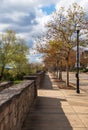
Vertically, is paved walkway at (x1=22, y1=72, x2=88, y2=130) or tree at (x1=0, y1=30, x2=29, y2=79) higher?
tree at (x1=0, y1=30, x2=29, y2=79)

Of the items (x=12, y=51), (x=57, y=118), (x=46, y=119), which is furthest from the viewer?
(x=12, y=51)

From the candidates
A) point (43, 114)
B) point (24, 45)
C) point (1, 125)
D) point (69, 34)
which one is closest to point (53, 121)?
point (43, 114)

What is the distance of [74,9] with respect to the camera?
31203 millimetres

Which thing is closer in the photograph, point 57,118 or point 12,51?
point 57,118

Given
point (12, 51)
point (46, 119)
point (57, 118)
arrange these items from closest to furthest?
point (46, 119) → point (57, 118) → point (12, 51)

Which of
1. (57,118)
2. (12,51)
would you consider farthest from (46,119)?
(12,51)

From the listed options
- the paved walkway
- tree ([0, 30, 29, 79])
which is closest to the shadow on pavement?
the paved walkway

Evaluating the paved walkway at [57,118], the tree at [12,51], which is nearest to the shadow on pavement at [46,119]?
the paved walkway at [57,118]

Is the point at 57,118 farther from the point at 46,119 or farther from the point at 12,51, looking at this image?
the point at 12,51

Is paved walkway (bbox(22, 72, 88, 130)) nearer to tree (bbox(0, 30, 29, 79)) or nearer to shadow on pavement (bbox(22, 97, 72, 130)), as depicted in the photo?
shadow on pavement (bbox(22, 97, 72, 130))

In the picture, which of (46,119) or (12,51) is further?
(12,51)

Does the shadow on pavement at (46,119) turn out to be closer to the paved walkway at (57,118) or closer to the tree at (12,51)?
the paved walkway at (57,118)

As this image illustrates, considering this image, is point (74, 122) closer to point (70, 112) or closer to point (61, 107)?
point (70, 112)

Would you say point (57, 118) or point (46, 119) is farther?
point (57, 118)
